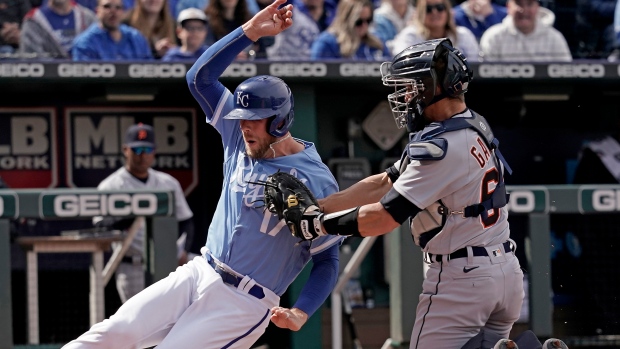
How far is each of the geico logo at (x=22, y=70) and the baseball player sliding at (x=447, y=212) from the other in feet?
12.1

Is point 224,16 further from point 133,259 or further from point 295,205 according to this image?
point 295,205

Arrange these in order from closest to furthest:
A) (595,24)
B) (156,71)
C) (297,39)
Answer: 1. (156,71)
2. (297,39)
3. (595,24)

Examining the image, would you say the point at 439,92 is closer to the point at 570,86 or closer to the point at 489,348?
the point at 489,348

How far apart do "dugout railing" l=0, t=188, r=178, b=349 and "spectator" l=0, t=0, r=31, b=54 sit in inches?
79.7

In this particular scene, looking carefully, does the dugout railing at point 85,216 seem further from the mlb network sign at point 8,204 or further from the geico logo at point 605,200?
the geico logo at point 605,200

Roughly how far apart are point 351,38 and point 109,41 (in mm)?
1702

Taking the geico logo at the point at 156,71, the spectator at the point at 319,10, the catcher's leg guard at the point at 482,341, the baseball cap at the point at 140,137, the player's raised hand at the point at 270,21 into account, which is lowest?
the catcher's leg guard at the point at 482,341

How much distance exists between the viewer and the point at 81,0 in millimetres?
9469

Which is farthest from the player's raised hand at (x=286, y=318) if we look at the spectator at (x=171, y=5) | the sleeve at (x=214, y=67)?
the spectator at (x=171, y=5)

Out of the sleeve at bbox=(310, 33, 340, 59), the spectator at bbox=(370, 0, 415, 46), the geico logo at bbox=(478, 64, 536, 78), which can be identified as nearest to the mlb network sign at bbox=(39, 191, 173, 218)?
the sleeve at bbox=(310, 33, 340, 59)

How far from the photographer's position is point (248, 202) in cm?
479

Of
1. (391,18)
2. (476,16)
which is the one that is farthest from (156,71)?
(476,16)

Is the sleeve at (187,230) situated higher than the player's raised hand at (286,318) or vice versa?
the sleeve at (187,230)

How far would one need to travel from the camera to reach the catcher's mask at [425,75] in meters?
4.51
